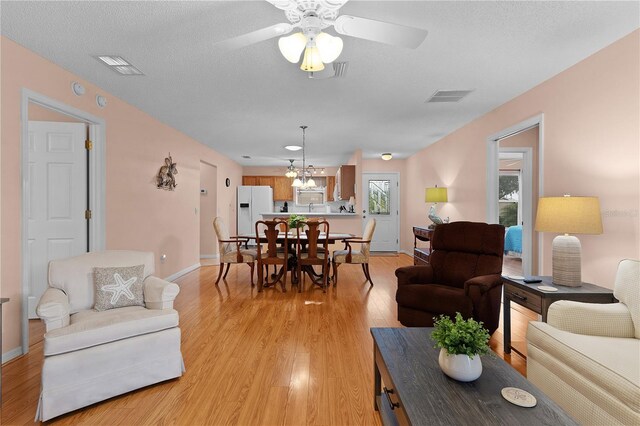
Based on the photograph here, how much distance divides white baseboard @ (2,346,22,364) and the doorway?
4.46 meters

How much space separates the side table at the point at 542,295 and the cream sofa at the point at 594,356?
0.22 metres

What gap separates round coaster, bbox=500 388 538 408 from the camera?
3.92 ft

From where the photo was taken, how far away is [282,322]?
3234mm

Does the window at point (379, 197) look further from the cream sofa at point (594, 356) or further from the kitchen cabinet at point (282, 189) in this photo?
the cream sofa at point (594, 356)

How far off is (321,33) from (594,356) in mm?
2125

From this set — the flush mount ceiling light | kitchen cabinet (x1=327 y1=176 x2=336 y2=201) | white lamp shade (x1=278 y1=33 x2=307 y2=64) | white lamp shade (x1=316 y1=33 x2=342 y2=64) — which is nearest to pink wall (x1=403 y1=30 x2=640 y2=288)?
Result: white lamp shade (x1=316 y1=33 x2=342 y2=64)

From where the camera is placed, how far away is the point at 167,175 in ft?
15.7

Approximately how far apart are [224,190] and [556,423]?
7360 millimetres

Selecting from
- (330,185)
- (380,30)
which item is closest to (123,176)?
(380,30)

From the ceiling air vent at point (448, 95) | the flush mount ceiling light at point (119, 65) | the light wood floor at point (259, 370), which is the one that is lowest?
the light wood floor at point (259, 370)

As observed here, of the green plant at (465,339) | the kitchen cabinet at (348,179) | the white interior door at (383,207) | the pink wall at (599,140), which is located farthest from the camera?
the white interior door at (383,207)

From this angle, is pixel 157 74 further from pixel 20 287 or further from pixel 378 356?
pixel 378 356

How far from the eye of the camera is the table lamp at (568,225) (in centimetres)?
221

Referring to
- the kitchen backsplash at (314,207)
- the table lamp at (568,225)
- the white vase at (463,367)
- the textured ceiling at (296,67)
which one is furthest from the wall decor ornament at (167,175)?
the table lamp at (568,225)
